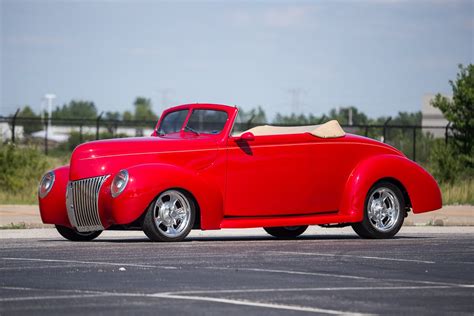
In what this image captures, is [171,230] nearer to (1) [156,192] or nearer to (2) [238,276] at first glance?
(1) [156,192]

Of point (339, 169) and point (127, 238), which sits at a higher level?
point (339, 169)

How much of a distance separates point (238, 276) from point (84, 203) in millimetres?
4927

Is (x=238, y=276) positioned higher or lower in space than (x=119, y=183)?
lower

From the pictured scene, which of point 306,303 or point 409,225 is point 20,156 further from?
point 306,303

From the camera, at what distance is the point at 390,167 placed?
686 inches

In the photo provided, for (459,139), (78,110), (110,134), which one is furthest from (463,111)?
(78,110)

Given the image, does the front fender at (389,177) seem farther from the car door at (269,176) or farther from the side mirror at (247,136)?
the side mirror at (247,136)

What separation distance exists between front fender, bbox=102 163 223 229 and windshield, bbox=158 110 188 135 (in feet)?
4.93

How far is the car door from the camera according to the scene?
16.4m

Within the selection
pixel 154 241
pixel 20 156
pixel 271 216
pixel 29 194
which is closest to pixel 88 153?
pixel 154 241

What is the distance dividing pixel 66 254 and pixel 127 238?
377 centimetres

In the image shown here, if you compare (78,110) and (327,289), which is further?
(78,110)

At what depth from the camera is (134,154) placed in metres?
15.9

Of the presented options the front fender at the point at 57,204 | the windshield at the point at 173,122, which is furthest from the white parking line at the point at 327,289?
the windshield at the point at 173,122
